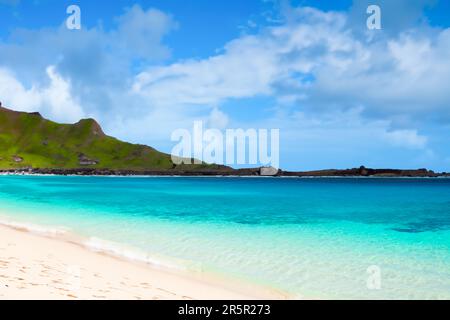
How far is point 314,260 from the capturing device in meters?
20.1

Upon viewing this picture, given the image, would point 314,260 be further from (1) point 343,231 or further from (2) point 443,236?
(2) point 443,236

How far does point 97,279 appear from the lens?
13.6m

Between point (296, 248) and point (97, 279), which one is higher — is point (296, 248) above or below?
below

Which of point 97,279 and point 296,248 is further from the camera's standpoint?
point 296,248

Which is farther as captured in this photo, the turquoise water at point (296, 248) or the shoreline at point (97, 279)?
the turquoise water at point (296, 248)

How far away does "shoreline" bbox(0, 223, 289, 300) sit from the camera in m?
11.3

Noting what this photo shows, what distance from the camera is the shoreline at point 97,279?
11297 mm

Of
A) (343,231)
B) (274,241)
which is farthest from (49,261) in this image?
(343,231)

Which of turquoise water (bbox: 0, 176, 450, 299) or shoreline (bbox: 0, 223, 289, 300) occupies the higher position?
shoreline (bbox: 0, 223, 289, 300)

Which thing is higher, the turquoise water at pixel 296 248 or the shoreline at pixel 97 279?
the shoreline at pixel 97 279

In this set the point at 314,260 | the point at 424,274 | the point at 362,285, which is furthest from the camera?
the point at 314,260
